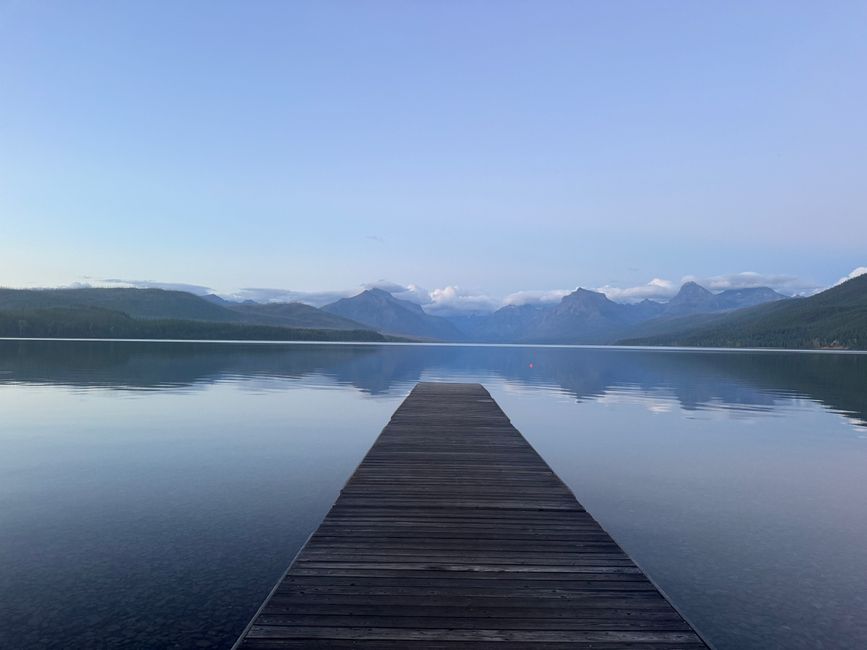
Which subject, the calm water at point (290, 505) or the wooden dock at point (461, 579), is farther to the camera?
the calm water at point (290, 505)

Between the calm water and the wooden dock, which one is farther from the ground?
the wooden dock

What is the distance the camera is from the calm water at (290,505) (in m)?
10.5

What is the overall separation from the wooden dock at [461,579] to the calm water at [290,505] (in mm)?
2036

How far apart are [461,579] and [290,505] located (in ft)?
30.1

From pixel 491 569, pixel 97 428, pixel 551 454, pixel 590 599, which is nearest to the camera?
pixel 590 599

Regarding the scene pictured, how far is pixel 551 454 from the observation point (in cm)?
2556

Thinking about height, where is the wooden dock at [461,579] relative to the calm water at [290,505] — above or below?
above

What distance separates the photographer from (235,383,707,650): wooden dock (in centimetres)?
764

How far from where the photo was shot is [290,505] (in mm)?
17031

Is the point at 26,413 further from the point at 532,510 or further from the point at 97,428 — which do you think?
the point at 532,510

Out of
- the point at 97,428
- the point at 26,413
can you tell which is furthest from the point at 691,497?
the point at 26,413

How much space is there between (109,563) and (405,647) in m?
8.63

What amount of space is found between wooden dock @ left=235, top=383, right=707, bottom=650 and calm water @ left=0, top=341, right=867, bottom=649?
2.04 meters

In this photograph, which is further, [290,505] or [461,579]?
[290,505]
